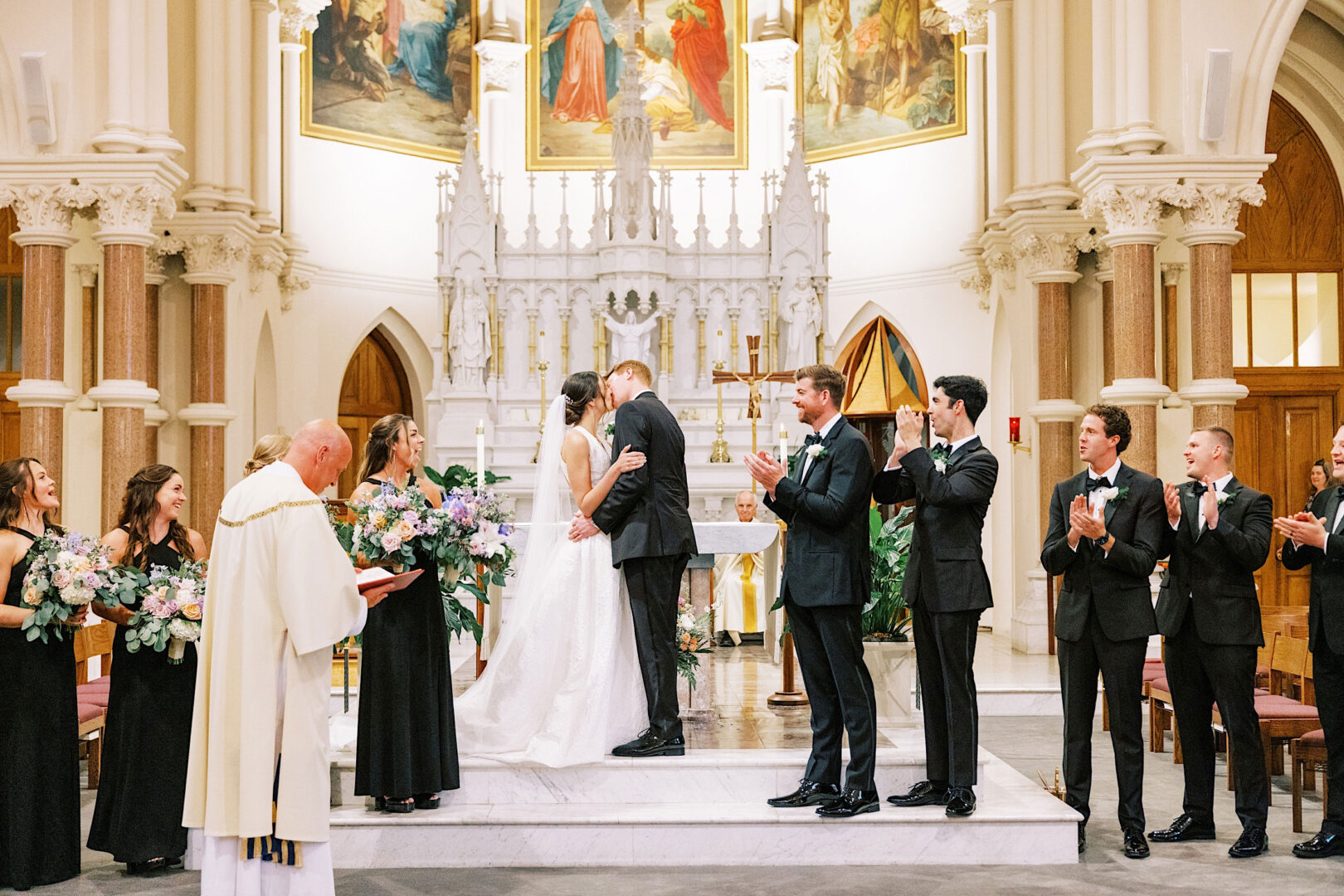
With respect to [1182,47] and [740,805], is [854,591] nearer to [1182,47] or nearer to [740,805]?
[740,805]

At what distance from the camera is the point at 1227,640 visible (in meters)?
5.41

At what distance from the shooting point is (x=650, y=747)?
5.80 metres

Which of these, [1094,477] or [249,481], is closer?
[249,481]

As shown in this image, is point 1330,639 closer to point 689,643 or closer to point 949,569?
point 949,569

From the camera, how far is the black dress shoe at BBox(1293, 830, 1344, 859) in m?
5.34

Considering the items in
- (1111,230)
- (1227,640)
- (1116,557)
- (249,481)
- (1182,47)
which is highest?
(1182,47)

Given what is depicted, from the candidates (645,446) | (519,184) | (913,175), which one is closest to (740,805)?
(645,446)

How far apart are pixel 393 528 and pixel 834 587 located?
174 cm

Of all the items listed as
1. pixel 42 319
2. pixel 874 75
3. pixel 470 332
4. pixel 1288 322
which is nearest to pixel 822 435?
pixel 42 319

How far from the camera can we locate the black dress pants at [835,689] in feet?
17.4

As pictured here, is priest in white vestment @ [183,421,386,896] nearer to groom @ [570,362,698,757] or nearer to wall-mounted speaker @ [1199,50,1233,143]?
groom @ [570,362,698,757]

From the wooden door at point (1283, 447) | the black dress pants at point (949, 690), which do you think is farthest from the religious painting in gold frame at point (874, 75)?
the black dress pants at point (949, 690)

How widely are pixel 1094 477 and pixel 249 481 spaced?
3.26 metres

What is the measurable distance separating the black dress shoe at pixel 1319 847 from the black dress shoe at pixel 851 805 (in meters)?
1.66
